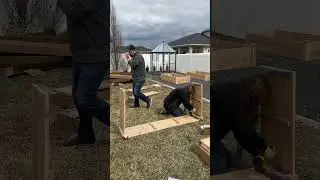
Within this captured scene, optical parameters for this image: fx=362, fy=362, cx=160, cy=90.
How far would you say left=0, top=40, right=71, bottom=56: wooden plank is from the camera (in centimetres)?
104

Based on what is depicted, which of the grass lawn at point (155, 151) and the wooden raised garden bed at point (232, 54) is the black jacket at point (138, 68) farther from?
the wooden raised garden bed at point (232, 54)

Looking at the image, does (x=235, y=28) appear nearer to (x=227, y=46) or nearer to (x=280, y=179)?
(x=227, y=46)

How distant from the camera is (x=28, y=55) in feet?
3.53

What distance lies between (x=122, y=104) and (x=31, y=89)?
1.72ft

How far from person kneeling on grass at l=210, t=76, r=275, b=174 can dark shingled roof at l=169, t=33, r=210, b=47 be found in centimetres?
14

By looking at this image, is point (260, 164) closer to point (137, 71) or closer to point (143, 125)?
point (137, 71)

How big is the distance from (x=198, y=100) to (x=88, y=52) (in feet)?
1.50

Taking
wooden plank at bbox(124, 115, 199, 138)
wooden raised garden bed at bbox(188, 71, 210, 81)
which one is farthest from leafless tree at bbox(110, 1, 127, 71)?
wooden plank at bbox(124, 115, 199, 138)

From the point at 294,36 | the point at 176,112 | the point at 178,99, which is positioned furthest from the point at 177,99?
the point at 294,36

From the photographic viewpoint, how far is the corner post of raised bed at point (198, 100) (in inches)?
47.7

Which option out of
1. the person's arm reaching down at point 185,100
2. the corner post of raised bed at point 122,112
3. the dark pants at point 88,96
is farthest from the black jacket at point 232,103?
the corner post of raised bed at point 122,112

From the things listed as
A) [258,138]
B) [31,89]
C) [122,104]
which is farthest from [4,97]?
[258,138]

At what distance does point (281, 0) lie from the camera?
3.37ft

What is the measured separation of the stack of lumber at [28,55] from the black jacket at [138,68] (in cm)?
26
